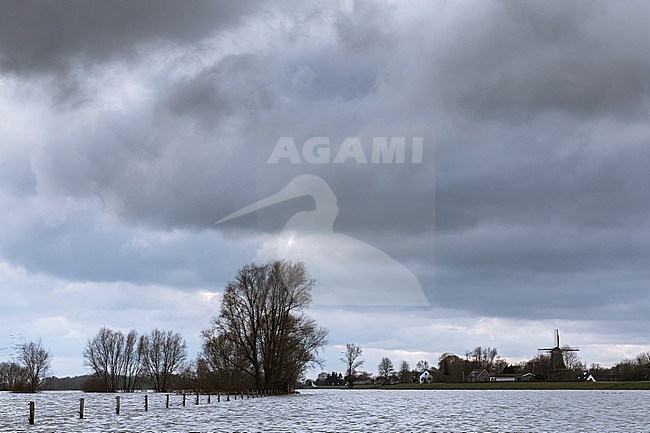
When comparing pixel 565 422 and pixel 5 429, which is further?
pixel 565 422

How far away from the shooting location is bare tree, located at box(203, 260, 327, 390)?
82.1 metres

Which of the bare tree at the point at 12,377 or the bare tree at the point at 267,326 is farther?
the bare tree at the point at 12,377

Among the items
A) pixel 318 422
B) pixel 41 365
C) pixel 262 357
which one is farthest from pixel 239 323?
pixel 41 365

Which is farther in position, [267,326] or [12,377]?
[12,377]

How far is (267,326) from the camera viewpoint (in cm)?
8338

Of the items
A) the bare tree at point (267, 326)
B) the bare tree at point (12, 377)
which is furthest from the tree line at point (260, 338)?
the bare tree at point (12, 377)

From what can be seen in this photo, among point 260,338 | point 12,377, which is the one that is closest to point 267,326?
point 260,338

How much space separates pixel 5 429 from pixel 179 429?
6936 mm

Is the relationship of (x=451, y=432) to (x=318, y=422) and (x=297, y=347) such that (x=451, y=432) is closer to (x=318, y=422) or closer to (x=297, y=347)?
(x=318, y=422)

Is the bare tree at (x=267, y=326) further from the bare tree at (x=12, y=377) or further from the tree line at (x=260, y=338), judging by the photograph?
the bare tree at (x=12, y=377)

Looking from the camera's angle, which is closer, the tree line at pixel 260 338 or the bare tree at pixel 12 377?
the tree line at pixel 260 338

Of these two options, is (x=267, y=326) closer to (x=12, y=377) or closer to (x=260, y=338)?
(x=260, y=338)

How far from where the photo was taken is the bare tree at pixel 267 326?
82.1 meters

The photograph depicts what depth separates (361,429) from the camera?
32.3m
